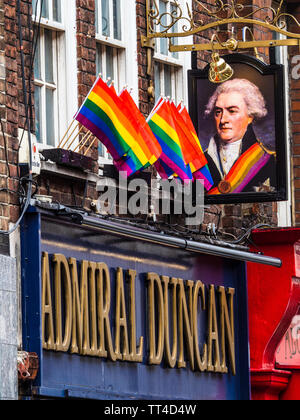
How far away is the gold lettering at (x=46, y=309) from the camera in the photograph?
479 inches

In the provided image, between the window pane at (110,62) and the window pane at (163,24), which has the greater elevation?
the window pane at (163,24)

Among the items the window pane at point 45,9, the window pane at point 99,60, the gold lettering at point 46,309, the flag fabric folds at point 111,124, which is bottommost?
the gold lettering at point 46,309

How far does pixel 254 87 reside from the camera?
15070 mm

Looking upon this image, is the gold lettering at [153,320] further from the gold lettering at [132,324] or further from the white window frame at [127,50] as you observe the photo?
the white window frame at [127,50]

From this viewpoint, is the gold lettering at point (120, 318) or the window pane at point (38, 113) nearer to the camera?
the window pane at point (38, 113)

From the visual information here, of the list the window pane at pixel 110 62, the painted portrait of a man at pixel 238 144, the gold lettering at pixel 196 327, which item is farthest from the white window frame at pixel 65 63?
the gold lettering at pixel 196 327

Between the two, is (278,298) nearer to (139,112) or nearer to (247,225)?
(247,225)

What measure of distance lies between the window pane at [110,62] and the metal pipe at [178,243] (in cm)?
170

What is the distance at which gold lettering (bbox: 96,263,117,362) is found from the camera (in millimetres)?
13125

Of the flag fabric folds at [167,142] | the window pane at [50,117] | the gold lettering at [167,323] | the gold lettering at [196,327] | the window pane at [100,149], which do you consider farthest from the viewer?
the gold lettering at [196,327]

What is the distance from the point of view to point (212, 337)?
50.2 ft

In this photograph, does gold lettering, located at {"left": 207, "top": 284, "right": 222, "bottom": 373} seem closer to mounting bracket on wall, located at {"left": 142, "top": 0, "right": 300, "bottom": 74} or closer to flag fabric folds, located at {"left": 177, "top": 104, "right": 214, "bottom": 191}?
flag fabric folds, located at {"left": 177, "top": 104, "right": 214, "bottom": 191}

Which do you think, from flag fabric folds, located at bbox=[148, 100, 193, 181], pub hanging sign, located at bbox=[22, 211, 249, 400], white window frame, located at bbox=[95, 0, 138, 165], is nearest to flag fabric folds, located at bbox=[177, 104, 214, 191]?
flag fabric folds, located at bbox=[148, 100, 193, 181]

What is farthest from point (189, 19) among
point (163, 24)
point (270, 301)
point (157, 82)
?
point (270, 301)
